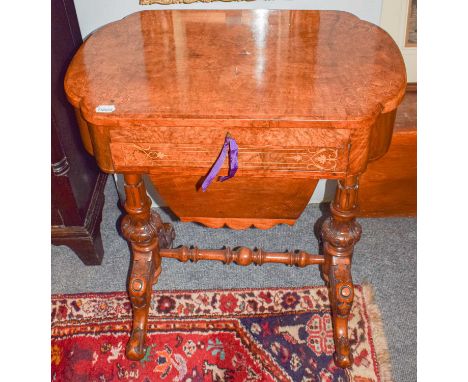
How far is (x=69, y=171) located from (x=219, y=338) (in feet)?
2.56

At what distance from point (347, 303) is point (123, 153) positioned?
2.89ft

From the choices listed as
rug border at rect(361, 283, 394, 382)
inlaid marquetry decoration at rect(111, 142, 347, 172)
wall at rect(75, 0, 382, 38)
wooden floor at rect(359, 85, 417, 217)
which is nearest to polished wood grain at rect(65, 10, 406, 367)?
inlaid marquetry decoration at rect(111, 142, 347, 172)

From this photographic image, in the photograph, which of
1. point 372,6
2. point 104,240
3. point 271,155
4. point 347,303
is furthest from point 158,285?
point 372,6

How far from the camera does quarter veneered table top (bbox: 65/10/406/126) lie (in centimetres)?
119

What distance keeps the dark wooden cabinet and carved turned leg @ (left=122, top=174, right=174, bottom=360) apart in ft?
0.84

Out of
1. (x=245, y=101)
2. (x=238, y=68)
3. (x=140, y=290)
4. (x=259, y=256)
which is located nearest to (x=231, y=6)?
(x=238, y=68)

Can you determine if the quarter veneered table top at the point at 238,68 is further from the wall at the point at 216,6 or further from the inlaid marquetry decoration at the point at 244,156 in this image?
the wall at the point at 216,6

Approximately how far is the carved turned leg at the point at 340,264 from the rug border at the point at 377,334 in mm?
118

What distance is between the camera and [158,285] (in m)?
2.01

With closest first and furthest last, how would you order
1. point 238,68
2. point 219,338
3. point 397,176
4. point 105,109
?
point 105,109 → point 238,68 → point 219,338 → point 397,176

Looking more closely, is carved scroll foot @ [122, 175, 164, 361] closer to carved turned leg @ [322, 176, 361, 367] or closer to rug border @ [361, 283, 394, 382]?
carved turned leg @ [322, 176, 361, 367]

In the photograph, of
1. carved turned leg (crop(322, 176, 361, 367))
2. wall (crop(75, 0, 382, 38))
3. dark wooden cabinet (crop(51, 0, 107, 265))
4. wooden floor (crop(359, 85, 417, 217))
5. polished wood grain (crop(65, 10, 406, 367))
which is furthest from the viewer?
wooden floor (crop(359, 85, 417, 217))

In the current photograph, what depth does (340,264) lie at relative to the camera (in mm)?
1690

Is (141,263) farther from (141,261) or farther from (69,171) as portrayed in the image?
(69,171)
